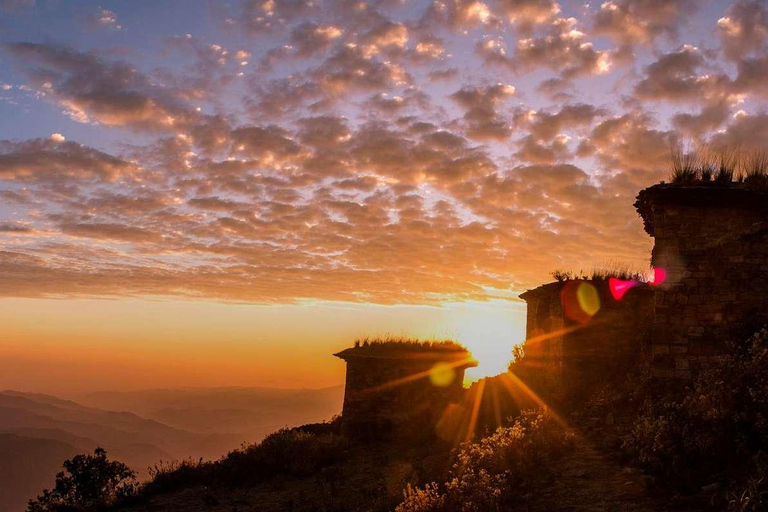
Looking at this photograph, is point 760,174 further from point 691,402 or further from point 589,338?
point 691,402

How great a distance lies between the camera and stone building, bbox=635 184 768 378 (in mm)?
12898

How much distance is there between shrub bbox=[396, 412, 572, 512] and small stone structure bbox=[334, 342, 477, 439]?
7216mm

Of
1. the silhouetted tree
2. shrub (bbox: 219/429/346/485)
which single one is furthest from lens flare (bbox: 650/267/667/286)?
the silhouetted tree

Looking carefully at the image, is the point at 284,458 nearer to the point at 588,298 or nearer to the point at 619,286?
the point at 588,298

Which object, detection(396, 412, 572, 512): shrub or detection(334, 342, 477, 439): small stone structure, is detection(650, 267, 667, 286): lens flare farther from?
detection(334, 342, 477, 439): small stone structure

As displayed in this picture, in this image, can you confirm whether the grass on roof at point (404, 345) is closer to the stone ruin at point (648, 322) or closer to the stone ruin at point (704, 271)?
the stone ruin at point (648, 322)

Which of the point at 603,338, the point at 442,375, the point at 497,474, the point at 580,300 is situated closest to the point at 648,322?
the point at 603,338

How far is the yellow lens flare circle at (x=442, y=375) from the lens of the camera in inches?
792

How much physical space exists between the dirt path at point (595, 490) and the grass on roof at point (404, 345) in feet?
37.3

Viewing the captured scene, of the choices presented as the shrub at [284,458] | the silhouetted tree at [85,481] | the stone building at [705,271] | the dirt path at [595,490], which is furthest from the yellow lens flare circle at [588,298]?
the silhouetted tree at [85,481]

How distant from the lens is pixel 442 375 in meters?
20.4

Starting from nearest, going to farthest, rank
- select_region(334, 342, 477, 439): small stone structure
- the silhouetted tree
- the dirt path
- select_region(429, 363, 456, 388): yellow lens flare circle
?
the dirt path, select_region(334, 342, 477, 439): small stone structure, the silhouetted tree, select_region(429, 363, 456, 388): yellow lens flare circle

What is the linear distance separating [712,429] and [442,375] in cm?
1221

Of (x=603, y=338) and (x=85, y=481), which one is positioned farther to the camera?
(x=85, y=481)
